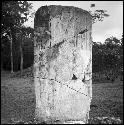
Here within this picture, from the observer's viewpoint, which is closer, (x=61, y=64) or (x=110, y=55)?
(x=61, y=64)

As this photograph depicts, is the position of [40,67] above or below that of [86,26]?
below

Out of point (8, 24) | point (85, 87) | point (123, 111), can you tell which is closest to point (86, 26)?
point (85, 87)

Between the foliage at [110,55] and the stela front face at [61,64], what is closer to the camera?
the stela front face at [61,64]

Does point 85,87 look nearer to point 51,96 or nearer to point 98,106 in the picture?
point 51,96

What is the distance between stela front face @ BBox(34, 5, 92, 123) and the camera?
5.05m

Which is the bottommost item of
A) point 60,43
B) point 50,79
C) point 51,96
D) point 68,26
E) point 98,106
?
point 98,106

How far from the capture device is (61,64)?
16.6 feet

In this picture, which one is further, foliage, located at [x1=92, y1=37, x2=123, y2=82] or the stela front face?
foliage, located at [x1=92, y1=37, x2=123, y2=82]

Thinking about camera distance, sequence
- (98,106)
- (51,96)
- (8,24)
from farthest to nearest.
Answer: (8,24) → (98,106) → (51,96)

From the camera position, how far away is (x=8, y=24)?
870cm

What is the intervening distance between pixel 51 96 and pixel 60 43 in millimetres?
1036

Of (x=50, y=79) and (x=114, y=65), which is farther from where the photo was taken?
(x=114, y=65)

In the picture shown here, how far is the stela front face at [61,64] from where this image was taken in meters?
5.05

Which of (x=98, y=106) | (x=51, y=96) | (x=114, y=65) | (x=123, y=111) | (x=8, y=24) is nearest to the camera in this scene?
(x=51, y=96)
